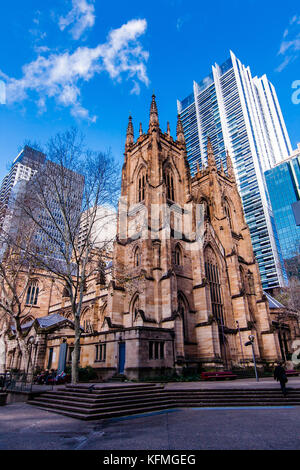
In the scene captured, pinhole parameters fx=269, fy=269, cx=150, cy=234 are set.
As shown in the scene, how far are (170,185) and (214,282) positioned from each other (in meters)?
12.9

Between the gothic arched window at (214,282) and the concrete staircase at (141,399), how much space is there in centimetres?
1612

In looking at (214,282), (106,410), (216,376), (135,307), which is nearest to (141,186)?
(214,282)

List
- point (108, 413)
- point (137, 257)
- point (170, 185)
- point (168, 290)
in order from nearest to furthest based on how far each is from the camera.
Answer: point (108, 413) → point (168, 290) → point (137, 257) → point (170, 185)

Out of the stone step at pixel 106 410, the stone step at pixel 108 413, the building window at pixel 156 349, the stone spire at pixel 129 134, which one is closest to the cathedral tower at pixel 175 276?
the building window at pixel 156 349

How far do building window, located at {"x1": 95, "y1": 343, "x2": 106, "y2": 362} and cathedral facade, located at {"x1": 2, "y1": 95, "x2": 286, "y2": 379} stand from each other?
0.08 meters

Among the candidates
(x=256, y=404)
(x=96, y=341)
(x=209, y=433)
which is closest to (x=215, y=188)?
(x=96, y=341)

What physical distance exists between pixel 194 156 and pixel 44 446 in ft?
432

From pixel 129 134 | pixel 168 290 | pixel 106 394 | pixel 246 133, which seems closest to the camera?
pixel 106 394

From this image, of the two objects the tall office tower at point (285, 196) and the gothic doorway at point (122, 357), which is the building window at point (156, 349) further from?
the tall office tower at point (285, 196)

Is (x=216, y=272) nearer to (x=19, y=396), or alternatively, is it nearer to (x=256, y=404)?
(x=256, y=404)

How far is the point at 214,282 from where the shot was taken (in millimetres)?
29219

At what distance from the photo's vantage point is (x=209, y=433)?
20.8 feet

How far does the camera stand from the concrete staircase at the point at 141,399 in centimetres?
970

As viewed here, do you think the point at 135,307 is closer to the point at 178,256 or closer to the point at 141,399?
the point at 178,256
